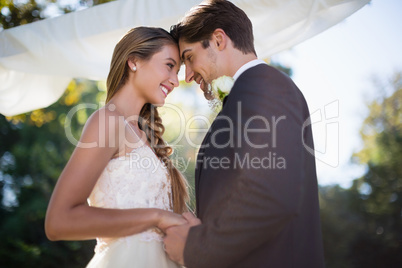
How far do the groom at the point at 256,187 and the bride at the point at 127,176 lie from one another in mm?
219

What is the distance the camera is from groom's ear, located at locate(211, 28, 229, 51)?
8.23ft

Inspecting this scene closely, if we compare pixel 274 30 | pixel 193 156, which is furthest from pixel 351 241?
pixel 274 30

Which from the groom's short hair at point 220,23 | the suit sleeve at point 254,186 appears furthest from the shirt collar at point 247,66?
the suit sleeve at point 254,186

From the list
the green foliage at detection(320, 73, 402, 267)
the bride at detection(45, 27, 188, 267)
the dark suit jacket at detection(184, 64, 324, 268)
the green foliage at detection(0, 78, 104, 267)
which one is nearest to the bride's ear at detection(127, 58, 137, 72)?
the bride at detection(45, 27, 188, 267)

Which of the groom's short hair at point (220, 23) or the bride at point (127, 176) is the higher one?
the groom's short hair at point (220, 23)

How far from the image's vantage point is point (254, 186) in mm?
1977

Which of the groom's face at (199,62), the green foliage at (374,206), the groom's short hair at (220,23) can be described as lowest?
the green foliage at (374,206)

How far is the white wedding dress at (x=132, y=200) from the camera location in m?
2.30

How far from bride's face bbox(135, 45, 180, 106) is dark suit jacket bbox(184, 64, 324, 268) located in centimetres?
69

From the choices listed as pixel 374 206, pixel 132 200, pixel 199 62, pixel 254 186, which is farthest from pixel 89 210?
pixel 374 206

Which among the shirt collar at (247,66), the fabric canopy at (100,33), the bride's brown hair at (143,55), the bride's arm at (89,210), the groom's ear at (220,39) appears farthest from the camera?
the fabric canopy at (100,33)

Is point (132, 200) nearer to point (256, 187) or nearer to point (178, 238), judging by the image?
point (178, 238)

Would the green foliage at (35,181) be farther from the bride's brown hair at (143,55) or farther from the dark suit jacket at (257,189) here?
the dark suit jacket at (257,189)

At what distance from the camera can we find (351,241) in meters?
7.76
